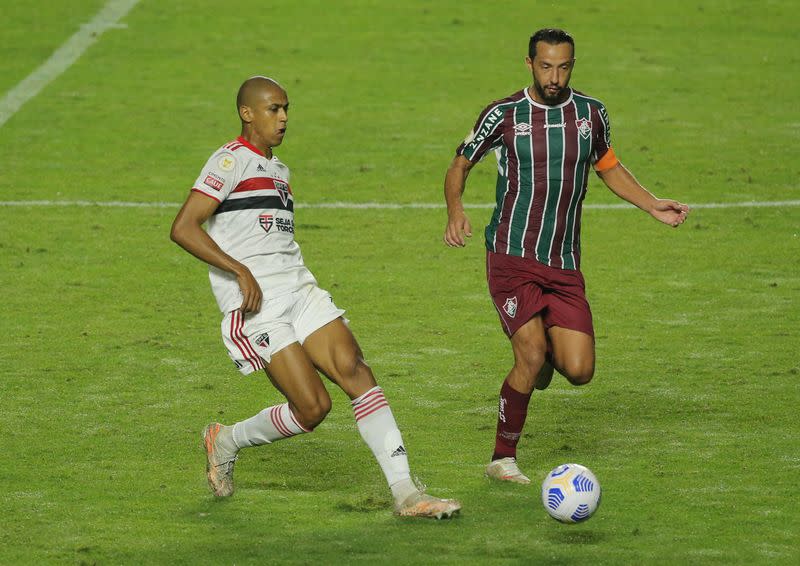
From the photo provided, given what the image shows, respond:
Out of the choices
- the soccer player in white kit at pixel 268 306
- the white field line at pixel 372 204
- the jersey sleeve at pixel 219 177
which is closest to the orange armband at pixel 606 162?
the soccer player in white kit at pixel 268 306

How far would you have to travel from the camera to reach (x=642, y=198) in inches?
311

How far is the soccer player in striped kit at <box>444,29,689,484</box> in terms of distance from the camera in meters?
7.57

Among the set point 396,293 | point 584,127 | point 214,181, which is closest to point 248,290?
point 214,181

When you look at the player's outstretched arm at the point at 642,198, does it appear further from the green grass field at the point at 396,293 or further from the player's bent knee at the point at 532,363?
the green grass field at the point at 396,293

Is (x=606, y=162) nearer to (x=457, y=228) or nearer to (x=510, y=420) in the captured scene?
(x=457, y=228)

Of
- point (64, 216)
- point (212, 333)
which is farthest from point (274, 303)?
point (64, 216)

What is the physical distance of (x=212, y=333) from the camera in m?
10.7

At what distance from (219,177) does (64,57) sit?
14.5m

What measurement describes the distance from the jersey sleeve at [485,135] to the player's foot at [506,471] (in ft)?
4.98

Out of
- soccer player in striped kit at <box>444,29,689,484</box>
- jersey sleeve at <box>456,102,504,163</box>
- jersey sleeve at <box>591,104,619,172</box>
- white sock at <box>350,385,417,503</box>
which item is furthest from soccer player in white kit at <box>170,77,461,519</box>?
jersey sleeve at <box>591,104,619,172</box>

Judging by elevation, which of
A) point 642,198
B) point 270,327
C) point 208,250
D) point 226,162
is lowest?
point 270,327

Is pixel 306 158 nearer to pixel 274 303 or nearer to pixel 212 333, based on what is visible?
pixel 212 333

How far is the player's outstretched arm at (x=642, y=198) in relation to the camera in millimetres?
7789

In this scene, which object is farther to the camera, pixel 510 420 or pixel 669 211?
pixel 669 211
